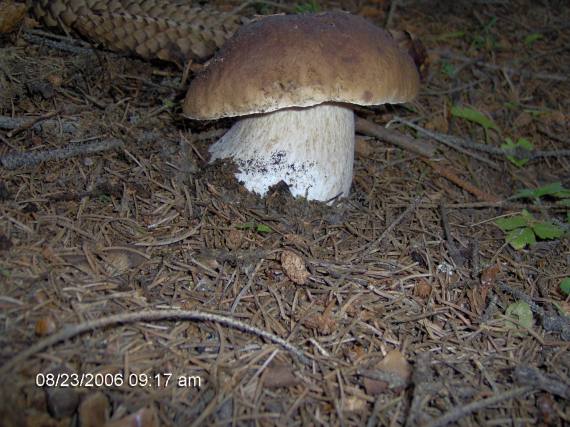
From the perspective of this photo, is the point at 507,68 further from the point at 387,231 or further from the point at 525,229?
the point at 387,231

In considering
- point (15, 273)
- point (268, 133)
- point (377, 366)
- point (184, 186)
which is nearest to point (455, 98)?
point (268, 133)

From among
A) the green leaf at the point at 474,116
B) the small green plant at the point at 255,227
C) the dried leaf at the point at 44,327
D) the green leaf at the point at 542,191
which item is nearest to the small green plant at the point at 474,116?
the green leaf at the point at 474,116

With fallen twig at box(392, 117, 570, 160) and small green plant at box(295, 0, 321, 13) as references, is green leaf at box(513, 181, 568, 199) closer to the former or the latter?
fallen twig at box(392, 117, 570, 160)

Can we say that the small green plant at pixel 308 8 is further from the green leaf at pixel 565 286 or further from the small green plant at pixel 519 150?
the green leaf at pixel 565 286

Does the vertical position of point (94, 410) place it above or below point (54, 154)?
below

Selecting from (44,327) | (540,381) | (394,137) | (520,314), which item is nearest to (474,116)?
(394,137)

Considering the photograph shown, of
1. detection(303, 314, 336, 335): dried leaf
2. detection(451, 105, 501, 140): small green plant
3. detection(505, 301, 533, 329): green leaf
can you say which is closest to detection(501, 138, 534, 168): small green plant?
detection(451, 105, 501, 140): small green plant

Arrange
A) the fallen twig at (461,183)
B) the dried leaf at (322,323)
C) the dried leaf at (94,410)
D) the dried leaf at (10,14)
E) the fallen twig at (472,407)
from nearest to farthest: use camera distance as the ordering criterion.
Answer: the dried leaf at (94,410), the fallen twig at (472,407), the dried leaf at (322,323), the dried leaf at (10,14), the fallen twig at (461,183)

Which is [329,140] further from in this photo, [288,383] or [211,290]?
[288,383]
